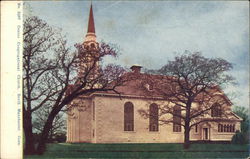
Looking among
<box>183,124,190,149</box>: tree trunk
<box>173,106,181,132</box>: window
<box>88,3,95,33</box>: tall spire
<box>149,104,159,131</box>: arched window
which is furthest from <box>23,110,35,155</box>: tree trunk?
<box>183,124,190,149</box>: tree trunk

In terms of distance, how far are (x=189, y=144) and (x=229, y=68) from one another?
3.85 ft

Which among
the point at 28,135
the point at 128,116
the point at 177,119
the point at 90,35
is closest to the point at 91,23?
the point at 90,35

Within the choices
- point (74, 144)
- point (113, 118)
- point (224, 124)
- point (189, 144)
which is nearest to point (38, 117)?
point (74, 144)

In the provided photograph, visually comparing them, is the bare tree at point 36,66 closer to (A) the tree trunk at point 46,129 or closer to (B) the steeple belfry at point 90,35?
(A) the tree trunk at point 46,129

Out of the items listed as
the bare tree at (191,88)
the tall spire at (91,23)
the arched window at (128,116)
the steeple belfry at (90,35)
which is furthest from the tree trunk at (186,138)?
the tall spire at (91,23)

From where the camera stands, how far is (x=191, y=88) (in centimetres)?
455

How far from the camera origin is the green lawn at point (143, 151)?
4148 mm

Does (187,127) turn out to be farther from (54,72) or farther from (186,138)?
(54,72)

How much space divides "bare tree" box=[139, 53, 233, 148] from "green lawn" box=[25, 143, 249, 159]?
0.60ft

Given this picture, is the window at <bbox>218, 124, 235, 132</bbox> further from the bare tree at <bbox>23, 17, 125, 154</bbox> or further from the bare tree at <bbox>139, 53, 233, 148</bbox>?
the bare tree at <bbox>23, 17, 125, 154</bbox>

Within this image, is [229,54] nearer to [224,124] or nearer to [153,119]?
[224,124]

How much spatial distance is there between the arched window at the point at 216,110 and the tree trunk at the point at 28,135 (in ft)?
8.01

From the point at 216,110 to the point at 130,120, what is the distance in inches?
48.6

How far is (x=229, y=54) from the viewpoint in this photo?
180 inches
